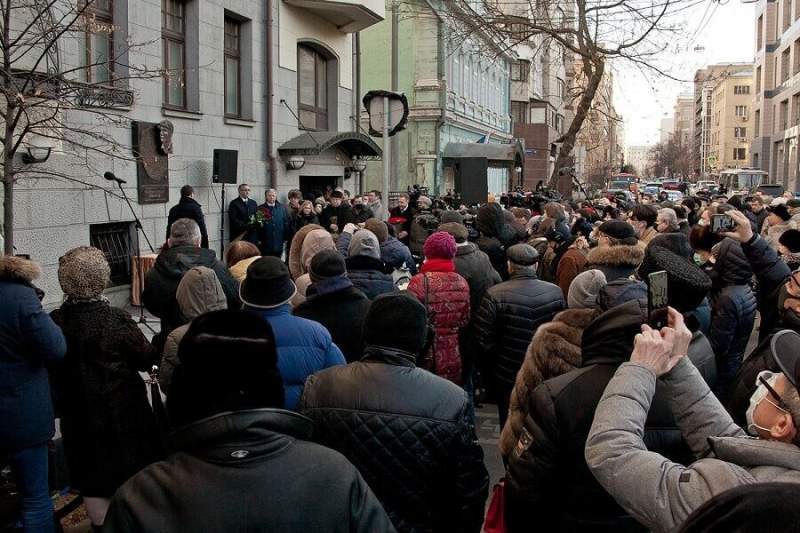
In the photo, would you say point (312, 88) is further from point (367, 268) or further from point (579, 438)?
point (579, 438)

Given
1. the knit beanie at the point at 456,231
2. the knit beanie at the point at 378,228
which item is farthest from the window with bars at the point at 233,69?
the knit beanie at the point at 456,231

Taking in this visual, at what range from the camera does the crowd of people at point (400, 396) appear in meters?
1.91

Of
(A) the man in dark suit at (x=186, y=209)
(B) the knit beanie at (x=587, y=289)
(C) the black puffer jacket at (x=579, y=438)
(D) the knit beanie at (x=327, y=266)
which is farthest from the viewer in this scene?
(A) the man in dark suit at (x=186, y=209)

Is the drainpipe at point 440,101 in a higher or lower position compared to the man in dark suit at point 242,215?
higher

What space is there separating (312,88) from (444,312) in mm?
13212

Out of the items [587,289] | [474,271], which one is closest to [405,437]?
[587,289]

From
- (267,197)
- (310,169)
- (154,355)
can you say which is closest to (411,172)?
(310,169)

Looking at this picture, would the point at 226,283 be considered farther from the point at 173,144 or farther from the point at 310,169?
the point at 310,169

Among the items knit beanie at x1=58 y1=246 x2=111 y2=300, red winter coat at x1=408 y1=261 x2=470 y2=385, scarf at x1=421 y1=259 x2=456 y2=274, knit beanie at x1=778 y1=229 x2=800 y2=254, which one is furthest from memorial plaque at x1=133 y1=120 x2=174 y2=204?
knit beanie at x1=778 y1=229 x2=800 y2=254

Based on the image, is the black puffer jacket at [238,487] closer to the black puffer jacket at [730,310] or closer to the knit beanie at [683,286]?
the knit beanie at [683,286]

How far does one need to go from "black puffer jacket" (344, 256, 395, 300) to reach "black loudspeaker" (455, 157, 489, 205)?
11.2 m

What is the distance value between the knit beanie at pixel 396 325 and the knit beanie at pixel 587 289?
5.06 ft

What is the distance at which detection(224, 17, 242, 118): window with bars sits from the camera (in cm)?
1473

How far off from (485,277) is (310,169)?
10.9 m
